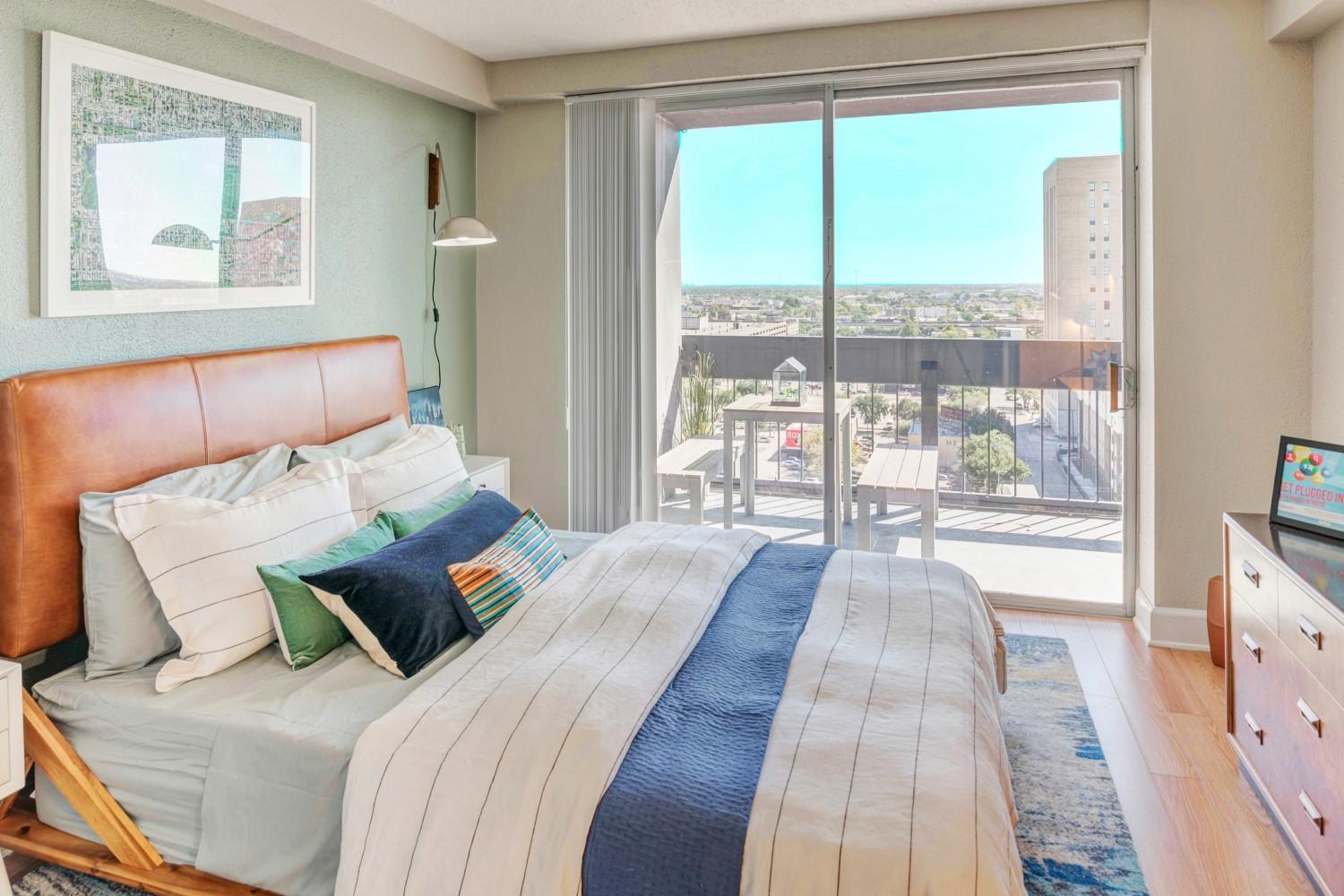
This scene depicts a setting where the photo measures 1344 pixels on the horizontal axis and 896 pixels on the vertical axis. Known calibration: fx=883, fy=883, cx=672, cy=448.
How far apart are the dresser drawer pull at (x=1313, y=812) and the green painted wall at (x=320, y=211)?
333cm

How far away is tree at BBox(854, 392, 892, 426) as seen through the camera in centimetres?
417

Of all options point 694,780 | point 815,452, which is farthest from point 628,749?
Answer: point 815,452

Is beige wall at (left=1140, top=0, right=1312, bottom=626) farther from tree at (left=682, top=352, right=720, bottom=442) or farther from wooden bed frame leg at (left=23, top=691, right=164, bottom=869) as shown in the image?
wooden bed frame leg at (left=23, top=691, right=164, bottom=869)

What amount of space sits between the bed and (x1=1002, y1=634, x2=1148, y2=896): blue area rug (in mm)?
355

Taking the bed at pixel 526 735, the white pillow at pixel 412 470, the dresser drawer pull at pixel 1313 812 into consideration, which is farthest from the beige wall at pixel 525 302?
the dresser drawer pull at pixel 1313 812

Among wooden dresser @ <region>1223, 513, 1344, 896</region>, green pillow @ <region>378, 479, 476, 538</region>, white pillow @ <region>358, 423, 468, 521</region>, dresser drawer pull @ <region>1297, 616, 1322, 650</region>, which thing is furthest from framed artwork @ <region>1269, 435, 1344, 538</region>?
white pillow @ <region>358, 423, 468, 521</region>

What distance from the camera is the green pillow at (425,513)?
8.69 feet

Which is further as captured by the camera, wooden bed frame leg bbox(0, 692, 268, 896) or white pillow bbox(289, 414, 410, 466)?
white pillow bbox(289, 414, 410, 466)

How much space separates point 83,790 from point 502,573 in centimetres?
106

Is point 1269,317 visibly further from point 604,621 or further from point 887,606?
point 604,621

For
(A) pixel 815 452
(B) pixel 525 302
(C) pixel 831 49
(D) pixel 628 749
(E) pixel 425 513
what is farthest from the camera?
(B) pixel 525 302

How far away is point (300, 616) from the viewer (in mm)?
2205

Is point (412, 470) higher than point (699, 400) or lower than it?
lower

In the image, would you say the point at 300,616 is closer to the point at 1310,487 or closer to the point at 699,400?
Answer: the point at 699,400
